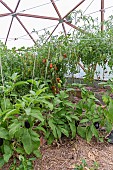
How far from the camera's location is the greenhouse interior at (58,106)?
1428 millimetres

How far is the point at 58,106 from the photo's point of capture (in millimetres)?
1820

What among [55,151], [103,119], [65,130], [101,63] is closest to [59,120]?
[65,130]

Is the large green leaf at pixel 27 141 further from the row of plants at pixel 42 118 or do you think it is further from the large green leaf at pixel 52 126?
the large green leaf at pixel 52 126

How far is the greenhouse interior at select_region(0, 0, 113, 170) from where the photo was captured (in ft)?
4.68

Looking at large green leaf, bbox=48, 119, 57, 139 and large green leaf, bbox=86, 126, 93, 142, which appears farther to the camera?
large green leaf, bbox=86, 126, 93, 142

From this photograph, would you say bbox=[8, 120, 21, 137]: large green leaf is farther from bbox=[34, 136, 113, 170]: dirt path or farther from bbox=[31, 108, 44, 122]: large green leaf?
bbox=[34, 136, 113, 170]: dirt path

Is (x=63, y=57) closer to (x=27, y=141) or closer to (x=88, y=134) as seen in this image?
(x=88, y=134)

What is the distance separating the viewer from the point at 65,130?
1.66m

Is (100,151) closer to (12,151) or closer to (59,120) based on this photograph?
(59,120)

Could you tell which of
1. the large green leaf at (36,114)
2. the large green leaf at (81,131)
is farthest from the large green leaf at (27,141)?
the large green leaf at (81,131)

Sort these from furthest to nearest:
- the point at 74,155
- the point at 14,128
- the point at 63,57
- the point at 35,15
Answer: the point at 35,15 < the point at 63,57 < the point at 74,155 < the point at 14,128

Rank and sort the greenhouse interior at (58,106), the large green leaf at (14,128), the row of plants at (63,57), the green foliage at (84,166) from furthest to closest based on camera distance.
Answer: the row of plants at (63,57), the green foliage at (84,166), the greenhouse interior at (58,106), the large green leaf at (14,128)

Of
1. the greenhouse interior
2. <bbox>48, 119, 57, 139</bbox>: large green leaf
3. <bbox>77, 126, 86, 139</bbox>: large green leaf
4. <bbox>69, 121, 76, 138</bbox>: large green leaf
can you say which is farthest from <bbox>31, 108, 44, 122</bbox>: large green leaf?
<bbox>77, 126, 86, 139</bbox>: large green leaf

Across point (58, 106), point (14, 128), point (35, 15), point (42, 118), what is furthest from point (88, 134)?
point (35, 15)
